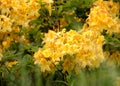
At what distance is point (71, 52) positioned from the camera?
8.42 feet

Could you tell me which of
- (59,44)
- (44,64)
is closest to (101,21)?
(59,44)

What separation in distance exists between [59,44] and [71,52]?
12 centimetres

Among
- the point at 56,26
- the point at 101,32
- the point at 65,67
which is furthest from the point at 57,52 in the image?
the point at 56,26

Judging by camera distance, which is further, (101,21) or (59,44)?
(101,21)

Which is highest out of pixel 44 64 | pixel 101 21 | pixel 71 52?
pixel 101 21

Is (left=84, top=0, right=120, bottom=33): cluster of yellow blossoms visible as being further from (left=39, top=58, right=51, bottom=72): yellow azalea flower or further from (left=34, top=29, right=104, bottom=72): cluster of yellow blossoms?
(left=39, top=58, right=51, bottom=72): yellow azalea flower

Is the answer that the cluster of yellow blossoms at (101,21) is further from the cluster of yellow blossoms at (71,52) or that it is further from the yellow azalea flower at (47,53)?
the yellow azalea flower at (47,53)

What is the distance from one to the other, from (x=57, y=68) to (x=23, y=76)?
42cm

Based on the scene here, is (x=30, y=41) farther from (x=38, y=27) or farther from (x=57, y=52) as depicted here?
(x=57, y=52)

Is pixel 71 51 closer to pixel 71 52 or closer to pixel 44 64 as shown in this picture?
pixel 71 52

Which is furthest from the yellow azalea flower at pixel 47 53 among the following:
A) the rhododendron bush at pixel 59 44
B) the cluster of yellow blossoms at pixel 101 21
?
the cluster of yellow blossoms at pixel 101 21

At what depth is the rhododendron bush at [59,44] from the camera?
2562 millimetres

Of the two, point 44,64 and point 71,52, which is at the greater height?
point 71,52

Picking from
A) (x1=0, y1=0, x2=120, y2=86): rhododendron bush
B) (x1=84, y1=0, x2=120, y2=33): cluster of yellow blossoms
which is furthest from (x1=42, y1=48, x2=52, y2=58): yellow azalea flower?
(x1=84, y1=0, x2=120, y2=33): cluster of yellow blossoms
